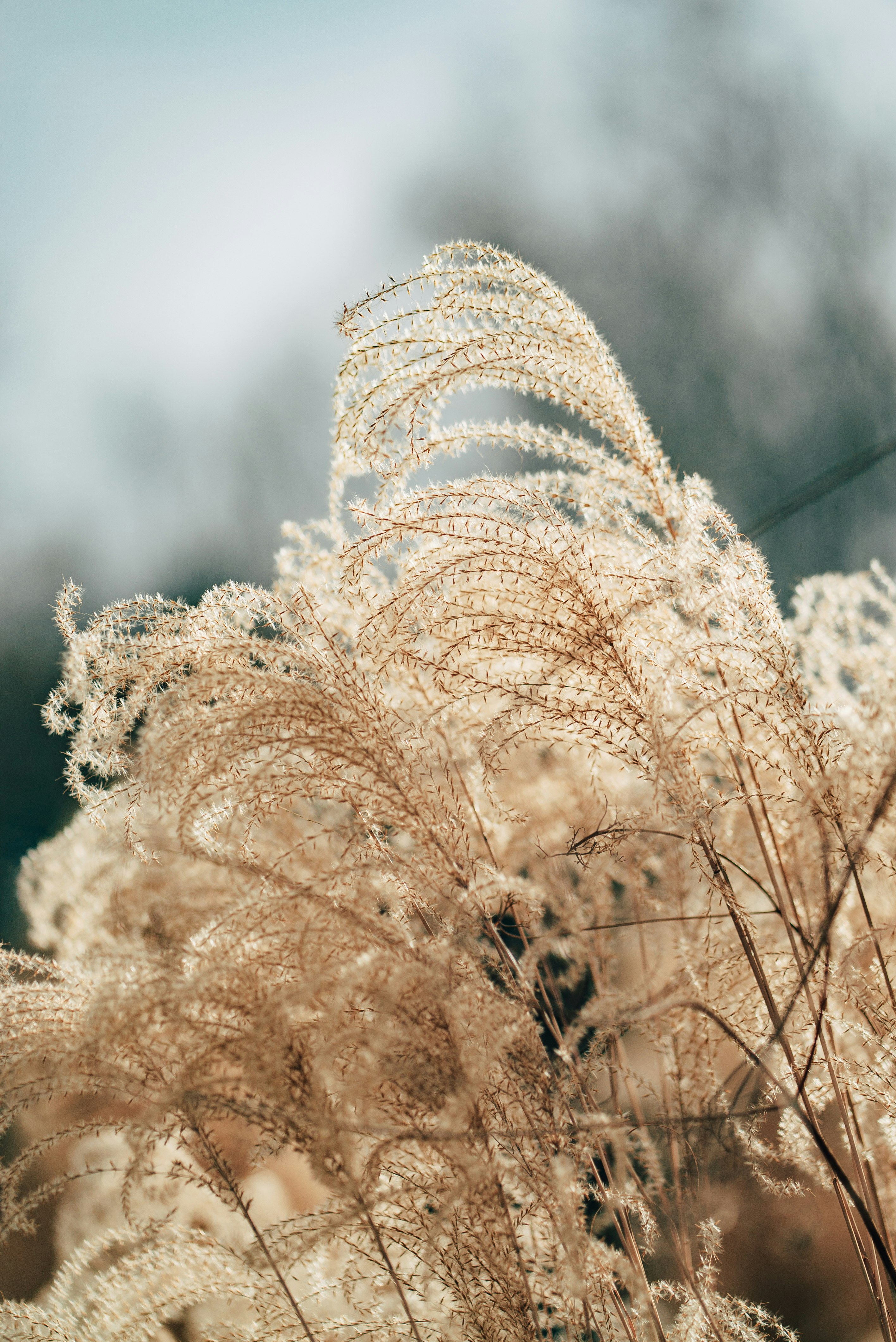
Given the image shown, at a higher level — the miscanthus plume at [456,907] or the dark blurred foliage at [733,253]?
the dark blurred foliage at [733,253]

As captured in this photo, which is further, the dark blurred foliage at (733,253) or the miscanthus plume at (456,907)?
the dark blurred foliage at (733,253)

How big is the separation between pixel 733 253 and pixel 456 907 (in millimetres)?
2887

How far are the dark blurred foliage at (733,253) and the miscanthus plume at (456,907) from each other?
6.26ft

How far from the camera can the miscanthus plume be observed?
64 cm

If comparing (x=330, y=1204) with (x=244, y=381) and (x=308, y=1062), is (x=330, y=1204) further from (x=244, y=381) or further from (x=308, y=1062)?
A: (x=244, y=381)

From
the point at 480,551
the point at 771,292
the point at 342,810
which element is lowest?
the point at 342,810

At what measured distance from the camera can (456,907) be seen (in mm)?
656

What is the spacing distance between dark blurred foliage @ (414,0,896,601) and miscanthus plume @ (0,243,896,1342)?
191 cm

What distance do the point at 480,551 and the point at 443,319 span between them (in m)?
0.28

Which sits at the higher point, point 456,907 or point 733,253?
point 733,253

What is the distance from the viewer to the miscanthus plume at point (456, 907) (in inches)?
25.1

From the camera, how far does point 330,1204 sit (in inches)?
27.3

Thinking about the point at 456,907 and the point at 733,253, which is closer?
the point at 456,907

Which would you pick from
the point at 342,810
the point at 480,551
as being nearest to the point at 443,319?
the point at 480,551
